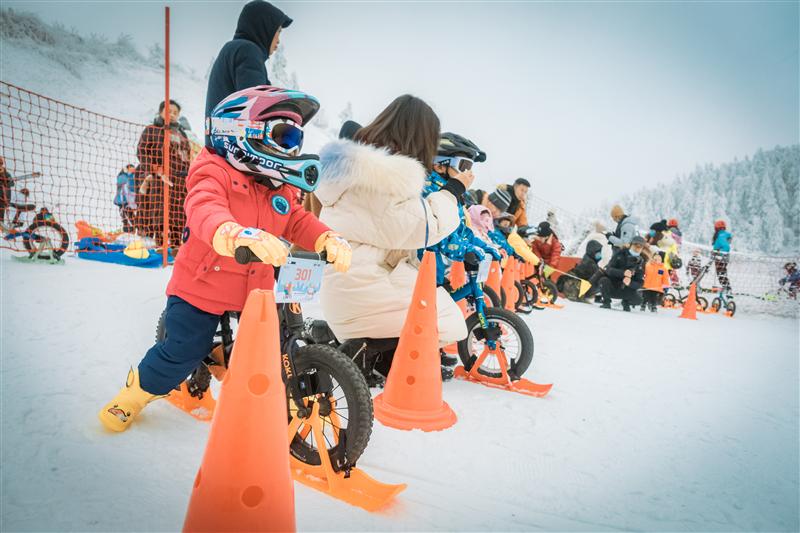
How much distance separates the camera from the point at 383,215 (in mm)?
2402

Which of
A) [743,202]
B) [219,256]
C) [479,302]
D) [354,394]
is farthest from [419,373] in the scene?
[743,202]

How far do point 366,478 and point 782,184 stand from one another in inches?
680

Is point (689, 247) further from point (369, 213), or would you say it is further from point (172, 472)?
point (172, 472)

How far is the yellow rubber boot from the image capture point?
176 cm

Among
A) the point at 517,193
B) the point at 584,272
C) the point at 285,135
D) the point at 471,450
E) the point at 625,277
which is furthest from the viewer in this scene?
the point at 584,272

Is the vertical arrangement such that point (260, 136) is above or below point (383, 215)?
above

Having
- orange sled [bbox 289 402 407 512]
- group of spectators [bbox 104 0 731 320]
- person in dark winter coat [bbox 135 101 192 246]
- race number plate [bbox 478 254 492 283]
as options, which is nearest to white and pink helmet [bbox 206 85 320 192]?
group of spectators [bbox 104 0 731 320]

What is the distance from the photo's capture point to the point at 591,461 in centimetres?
201

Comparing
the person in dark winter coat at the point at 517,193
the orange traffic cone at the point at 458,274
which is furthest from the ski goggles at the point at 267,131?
the person in dark winter coat at the point at 517,193

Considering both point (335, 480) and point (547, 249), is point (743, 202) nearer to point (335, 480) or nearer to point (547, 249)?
point (547, 249)

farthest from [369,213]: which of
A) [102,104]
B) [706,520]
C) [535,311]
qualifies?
[102,104]

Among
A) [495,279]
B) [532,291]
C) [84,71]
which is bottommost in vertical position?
[532,291]

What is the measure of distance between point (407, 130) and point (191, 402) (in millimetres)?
1930

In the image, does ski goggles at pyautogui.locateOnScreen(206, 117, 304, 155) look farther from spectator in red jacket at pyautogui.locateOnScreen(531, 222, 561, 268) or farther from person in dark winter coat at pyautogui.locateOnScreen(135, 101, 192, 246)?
spectator in red jacket at pyautogui.locateOnScreen(531, 222, 561, 268)
